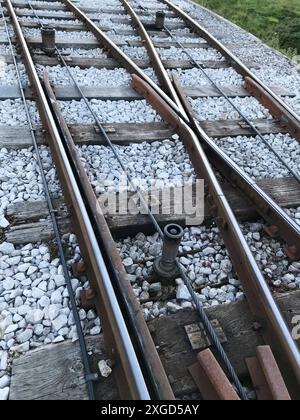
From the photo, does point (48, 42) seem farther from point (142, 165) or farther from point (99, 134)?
point (142, 165)

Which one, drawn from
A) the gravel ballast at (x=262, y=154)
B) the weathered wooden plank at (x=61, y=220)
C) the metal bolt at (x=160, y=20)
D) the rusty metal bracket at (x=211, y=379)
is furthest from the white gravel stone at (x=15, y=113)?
the metal bolt at (x=160, y=20)

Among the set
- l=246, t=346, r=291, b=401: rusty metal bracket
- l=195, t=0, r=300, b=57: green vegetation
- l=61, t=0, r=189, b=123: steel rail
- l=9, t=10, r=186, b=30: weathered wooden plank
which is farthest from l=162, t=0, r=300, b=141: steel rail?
l=246, t=346, r=291, b=401: rusty metal bracket

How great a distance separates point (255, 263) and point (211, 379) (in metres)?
0.97

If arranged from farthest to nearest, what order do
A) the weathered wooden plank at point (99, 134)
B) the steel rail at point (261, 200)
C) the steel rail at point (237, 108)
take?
the steel rail at point (237, 108) < the weathered wooden plank at point (99, 134) < the steel rail at point (261, 200)

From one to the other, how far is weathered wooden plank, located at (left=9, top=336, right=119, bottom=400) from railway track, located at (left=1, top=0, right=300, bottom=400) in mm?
93

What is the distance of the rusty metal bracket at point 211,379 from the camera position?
2365 mm

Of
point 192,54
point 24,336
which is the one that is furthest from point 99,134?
point 192,54

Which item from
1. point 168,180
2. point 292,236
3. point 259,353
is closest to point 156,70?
point 168,180

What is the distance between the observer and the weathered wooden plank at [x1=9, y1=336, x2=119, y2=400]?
2.40m

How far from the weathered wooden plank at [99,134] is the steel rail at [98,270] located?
274mm

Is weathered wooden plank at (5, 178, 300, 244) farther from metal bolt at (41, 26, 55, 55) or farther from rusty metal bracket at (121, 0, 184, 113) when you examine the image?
metal bolt at (41, 26, 55, 55)

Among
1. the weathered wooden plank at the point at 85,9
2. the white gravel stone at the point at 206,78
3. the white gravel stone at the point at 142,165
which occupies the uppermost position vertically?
the weathered wooden plank at the point at 85,9

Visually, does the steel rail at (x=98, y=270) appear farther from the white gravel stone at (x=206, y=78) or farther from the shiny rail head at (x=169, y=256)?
the white gravel stone at (x=206, y=78)

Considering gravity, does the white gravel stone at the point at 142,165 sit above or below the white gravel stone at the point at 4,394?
above
